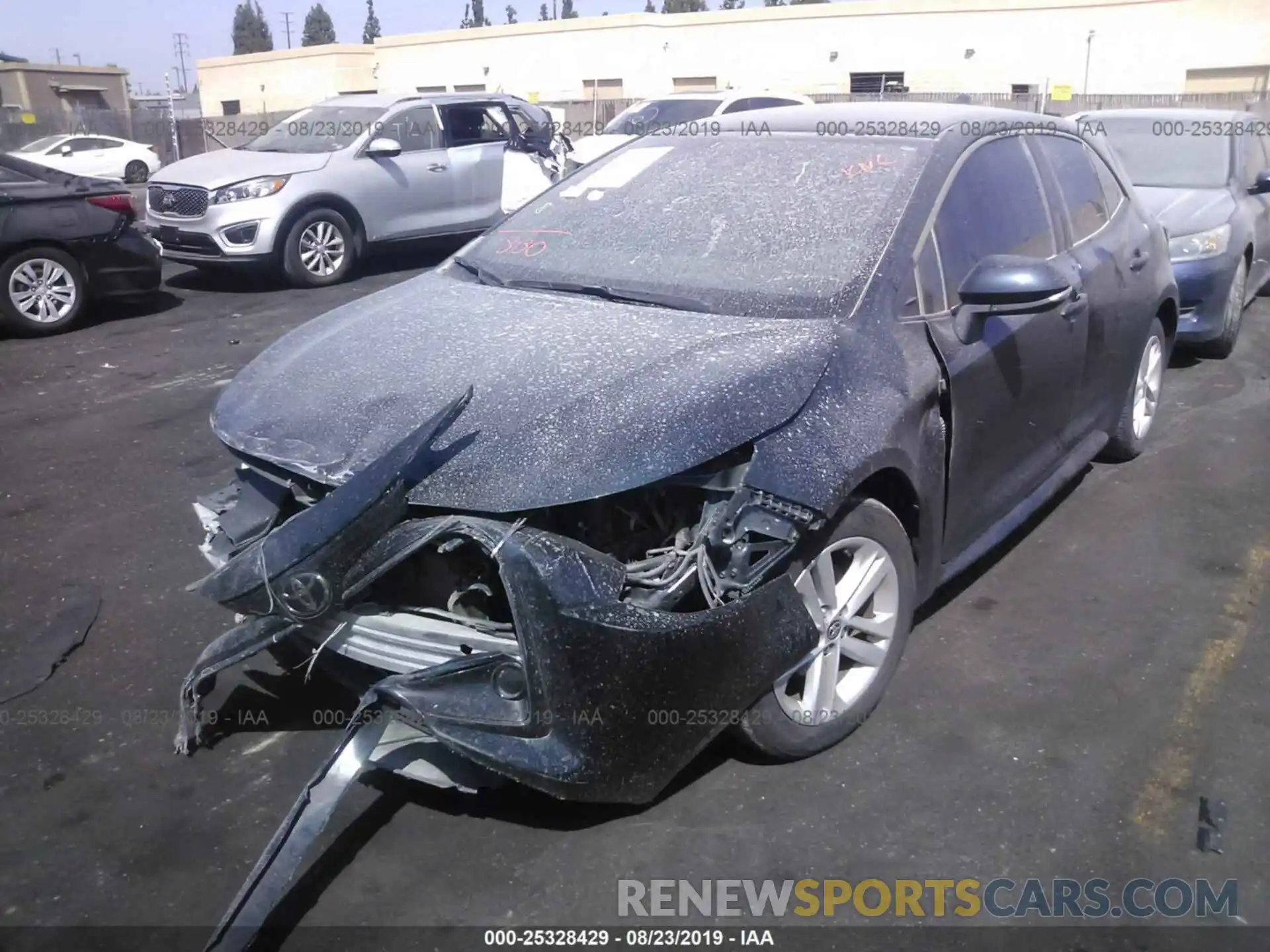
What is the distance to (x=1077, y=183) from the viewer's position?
180 inches

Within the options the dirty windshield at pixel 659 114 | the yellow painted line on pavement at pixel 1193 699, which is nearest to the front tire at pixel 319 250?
the dirty windshield at pixel 659 114

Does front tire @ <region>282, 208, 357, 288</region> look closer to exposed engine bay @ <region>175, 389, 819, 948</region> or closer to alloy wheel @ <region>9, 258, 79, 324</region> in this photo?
alloy wheel @ <region>9, 258, 79, 324</region>

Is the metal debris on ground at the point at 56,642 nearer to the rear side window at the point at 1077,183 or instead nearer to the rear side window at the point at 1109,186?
the rear side window at the point at 1077,183

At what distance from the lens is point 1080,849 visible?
2.86m

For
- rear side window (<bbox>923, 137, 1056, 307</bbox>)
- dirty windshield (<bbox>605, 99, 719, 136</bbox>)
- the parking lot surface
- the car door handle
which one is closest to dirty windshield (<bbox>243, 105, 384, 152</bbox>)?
dirty windshield (<bbox>605, 99, 719, 136</bbox>)

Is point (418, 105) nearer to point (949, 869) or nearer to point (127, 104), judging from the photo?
point (949, 869)

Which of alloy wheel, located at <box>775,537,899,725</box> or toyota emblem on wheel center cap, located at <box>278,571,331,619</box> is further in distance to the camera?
alloy wheel, located at <box>775,537,899,725</box>

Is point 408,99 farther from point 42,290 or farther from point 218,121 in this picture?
point 218,121

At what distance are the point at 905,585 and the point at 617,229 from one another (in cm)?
166

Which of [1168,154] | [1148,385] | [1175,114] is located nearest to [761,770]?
[1148,385]

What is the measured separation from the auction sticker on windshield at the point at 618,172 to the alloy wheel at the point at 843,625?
1.92 meters

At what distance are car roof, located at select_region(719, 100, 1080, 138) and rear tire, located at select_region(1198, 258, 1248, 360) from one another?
10.6 ft

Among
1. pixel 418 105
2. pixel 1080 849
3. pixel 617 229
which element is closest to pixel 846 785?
pixel 1080 849

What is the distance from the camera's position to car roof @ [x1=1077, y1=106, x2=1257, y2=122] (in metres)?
8.33
